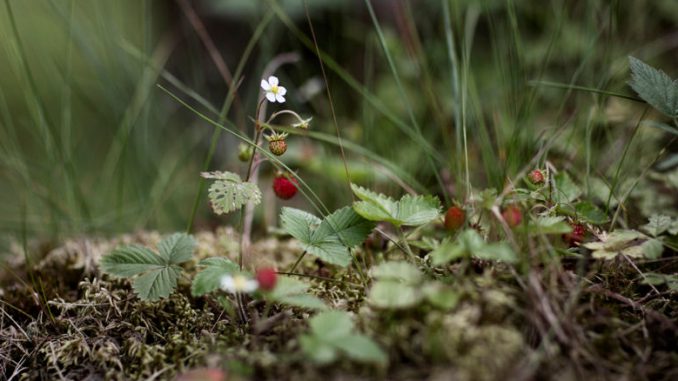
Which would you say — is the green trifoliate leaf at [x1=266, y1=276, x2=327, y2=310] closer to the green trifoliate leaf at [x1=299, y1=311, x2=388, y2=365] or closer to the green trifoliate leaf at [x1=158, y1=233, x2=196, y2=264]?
the green trifoliate leaf at [x1=299, y1=311, x2=388, y2=365]

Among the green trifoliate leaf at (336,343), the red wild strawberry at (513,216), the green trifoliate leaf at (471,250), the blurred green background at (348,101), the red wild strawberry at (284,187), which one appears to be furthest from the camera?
the blurred green background at (348,101)

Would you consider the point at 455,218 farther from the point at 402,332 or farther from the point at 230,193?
the point at 230,193

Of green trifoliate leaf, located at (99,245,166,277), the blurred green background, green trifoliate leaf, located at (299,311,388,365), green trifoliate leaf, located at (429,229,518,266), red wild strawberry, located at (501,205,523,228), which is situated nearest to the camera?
green trifoliate leaf, located at (299,311,388,365)

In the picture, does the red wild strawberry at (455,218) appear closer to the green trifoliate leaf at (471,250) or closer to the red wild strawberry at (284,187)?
the green trifoliate leaf at (471,250)

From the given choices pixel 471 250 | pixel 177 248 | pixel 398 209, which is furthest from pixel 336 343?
pixel 177 248

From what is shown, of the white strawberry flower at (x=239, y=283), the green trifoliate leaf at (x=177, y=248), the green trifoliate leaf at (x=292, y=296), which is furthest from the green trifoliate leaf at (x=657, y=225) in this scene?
the green trifoliate leaf at (x=177, y=248)

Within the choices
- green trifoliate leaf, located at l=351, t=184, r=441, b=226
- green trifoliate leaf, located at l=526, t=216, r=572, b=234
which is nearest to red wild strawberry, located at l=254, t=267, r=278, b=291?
green trifoliate leaf, located at l=351, t=184, r=441, b=226
